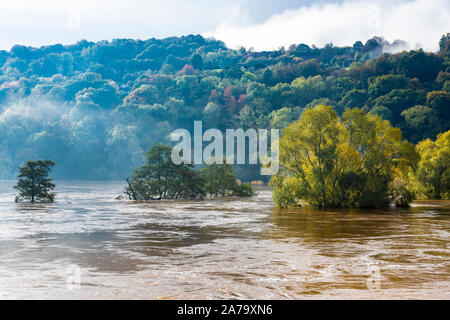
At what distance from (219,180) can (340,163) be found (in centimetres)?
1950

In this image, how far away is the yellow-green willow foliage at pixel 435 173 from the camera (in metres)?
53.8

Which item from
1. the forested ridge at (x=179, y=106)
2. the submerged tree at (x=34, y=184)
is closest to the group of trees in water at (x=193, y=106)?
the forested ridge at (x=179, y=106)

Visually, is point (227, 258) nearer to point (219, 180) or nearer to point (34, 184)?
point (34, 184)

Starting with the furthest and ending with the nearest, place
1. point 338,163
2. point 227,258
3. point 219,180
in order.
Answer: point 219,180
point 338,163
point 227,258

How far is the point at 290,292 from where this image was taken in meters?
11.2

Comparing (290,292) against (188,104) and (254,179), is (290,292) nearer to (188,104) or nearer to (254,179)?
(254,179)

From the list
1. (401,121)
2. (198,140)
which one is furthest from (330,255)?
(198,140)

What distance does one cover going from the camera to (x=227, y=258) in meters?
16.0

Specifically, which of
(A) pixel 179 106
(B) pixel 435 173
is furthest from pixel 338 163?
(A) pixel 179 106

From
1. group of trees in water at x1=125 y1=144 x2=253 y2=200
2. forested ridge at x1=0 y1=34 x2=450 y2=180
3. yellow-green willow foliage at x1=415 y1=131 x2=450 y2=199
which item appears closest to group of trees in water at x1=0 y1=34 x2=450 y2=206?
forested ridge at x1=0 y1=34 x2=450 y2=180

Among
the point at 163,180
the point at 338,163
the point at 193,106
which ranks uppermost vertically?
the point at 193,106

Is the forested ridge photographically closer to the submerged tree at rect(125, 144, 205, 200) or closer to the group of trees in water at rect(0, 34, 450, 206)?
the group of trees in water at rect(0, 34, 450, 206)

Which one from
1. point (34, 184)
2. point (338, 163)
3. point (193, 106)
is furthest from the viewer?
point (193, 106)

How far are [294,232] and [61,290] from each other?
538 inches
